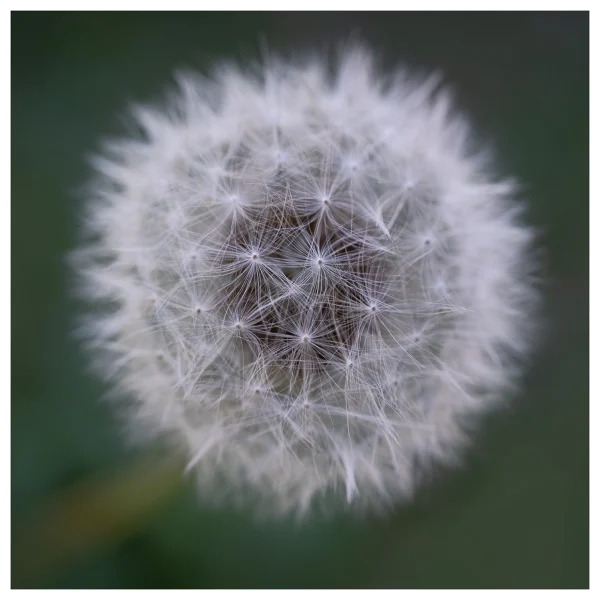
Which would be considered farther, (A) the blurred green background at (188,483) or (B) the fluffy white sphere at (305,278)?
(A) the blurred green background at (188,483)

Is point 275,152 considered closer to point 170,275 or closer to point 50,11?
point 170,275

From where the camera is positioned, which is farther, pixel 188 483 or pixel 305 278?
pixel 188 483

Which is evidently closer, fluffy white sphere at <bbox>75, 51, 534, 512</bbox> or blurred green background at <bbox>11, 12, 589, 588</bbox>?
fluffy white sphere at <bbox>75, 51, 534, 512</bbox>

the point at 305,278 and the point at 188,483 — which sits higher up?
the point at 305,278
